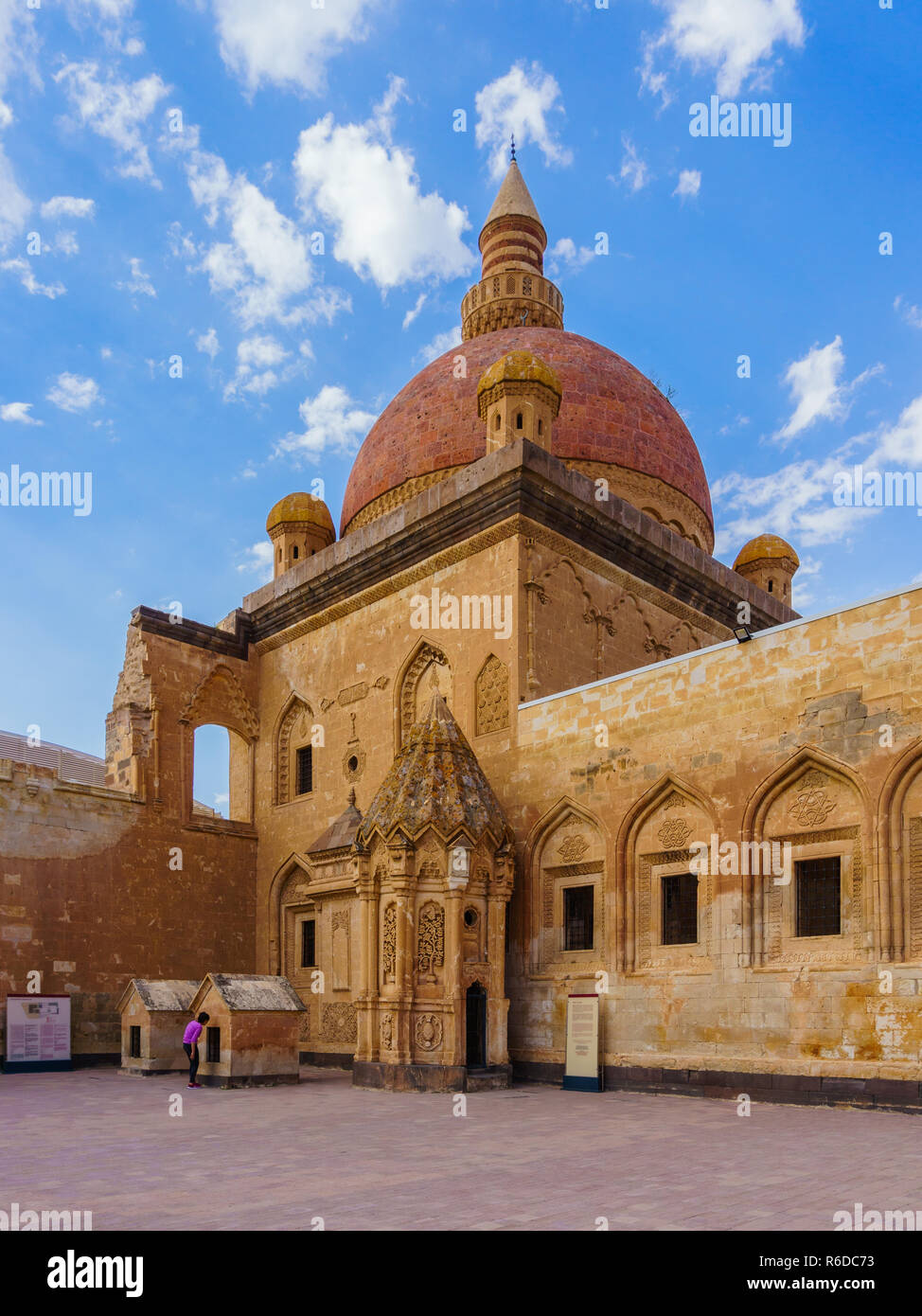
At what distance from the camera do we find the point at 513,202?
27094mm

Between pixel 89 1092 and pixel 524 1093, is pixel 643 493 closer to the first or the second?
pixel 524 1093

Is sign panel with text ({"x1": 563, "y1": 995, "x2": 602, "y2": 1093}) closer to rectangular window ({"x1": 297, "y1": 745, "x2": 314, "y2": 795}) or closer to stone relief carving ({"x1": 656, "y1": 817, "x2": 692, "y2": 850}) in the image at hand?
stone relief carving ({"x1": 656, "y1": 817, "x2": 692, "y2": 850})

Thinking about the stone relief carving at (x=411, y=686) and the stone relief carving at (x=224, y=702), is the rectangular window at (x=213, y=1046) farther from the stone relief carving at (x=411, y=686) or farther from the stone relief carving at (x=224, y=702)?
the stone relief carving at (x=224, y=702)

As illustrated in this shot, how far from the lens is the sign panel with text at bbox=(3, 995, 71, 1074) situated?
1670 cm

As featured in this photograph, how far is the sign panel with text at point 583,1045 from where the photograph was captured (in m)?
13.5

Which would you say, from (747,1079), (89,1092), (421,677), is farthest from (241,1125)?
(421,677)

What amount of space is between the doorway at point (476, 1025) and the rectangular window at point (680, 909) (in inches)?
94.5

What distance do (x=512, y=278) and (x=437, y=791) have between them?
15.7 metres

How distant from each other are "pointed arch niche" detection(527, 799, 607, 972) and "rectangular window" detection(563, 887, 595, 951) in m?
0.01

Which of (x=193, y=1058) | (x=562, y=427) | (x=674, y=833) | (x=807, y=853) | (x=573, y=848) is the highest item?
(x=562, y=427)

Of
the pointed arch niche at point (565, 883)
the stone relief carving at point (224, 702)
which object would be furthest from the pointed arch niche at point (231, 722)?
the pointed arch niche at point (565, 883)

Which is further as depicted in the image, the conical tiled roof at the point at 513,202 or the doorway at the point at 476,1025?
the conical tiled roof at the point at 513,202

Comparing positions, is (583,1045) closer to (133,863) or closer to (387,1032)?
(387,1032)

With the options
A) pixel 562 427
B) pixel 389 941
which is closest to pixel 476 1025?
pixel 389 941
